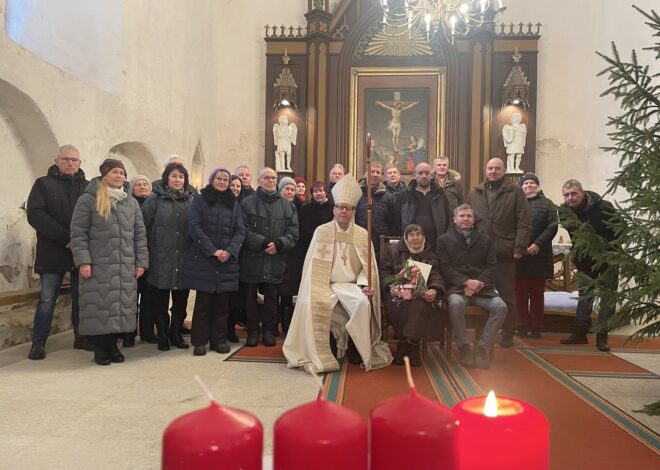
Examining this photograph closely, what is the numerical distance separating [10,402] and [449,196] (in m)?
4.20

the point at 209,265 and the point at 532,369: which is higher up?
the point at 209,265

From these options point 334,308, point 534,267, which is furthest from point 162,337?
point 534,267

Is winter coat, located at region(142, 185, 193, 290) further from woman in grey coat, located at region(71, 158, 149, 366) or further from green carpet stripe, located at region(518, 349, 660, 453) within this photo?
green carpet stripe, located at region(518, 349, 660, 453)

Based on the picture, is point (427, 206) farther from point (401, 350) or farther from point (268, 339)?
point (268, 339)

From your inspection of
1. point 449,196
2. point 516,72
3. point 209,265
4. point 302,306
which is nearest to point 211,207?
point 209,265

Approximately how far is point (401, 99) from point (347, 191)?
6.18 meters

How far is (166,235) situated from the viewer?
4.43 meters

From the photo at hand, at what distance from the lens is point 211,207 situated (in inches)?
172

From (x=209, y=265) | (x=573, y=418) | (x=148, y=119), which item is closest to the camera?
(x=573, y=418)

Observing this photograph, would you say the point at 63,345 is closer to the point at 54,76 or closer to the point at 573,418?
the point at 54,76

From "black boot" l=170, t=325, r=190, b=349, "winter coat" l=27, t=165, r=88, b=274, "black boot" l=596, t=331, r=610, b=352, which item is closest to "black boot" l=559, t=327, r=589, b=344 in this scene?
"black boot" l=596, t=331, r=610, b=352

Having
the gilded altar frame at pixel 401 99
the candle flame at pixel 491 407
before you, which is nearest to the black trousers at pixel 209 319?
the candle flame at pixel 491 407

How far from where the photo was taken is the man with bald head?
4.79 meters

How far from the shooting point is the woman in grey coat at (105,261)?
3816mm
